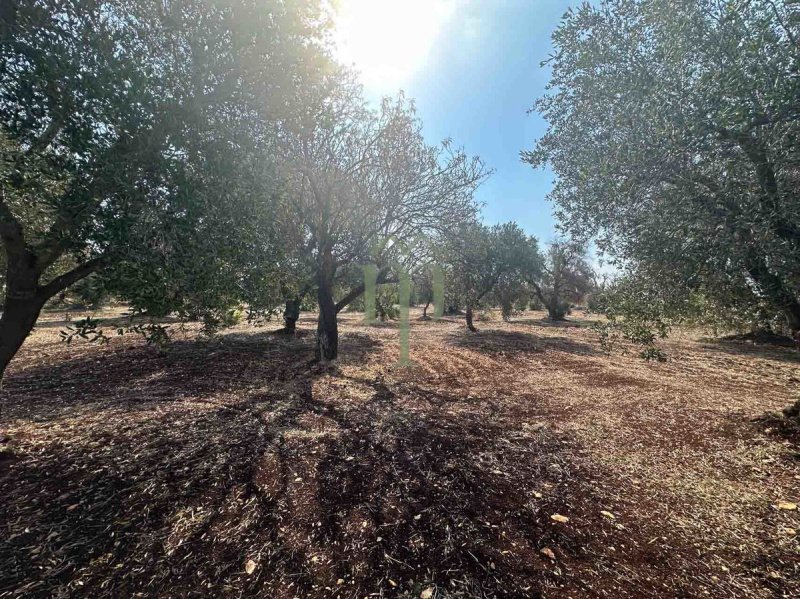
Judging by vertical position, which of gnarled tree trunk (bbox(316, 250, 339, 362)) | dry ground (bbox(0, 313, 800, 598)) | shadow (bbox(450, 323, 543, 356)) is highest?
gnarled tree trunk (bbox(316, 250, 339, 362))

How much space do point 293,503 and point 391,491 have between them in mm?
1321

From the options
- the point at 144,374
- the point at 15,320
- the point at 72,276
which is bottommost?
the point at 144,374

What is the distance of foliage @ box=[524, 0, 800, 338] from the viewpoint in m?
4.52

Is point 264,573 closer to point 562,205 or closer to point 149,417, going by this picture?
point 149,417

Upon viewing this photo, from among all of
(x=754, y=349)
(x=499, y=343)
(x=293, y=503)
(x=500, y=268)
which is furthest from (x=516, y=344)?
(x=293, y=503)

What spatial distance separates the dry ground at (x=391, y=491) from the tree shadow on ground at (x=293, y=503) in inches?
1.0

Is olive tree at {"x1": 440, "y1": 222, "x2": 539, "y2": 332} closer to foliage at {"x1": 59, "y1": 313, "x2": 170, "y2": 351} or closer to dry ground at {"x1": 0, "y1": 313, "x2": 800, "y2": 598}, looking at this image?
dry ground at {"x1": 0, "y1": 313, "x2": 800, "y2": 598}

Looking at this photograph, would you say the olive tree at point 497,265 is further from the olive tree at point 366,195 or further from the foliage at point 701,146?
the foliage at point 701,146

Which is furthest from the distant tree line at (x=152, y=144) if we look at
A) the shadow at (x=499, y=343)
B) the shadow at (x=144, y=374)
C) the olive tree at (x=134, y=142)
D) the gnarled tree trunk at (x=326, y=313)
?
the shadow at (x=499, y=343)

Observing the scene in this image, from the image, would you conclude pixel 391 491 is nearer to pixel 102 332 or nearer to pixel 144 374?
pixel 102 332

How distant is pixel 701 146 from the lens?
4898 mm

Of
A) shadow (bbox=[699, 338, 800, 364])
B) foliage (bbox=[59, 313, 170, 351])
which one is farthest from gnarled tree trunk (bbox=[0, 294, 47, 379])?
shadow (bbox=[699, 338, 800, 364])

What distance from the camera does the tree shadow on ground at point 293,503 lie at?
3154 millimetres

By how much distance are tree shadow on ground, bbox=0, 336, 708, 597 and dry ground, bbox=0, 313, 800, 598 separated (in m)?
0.03
